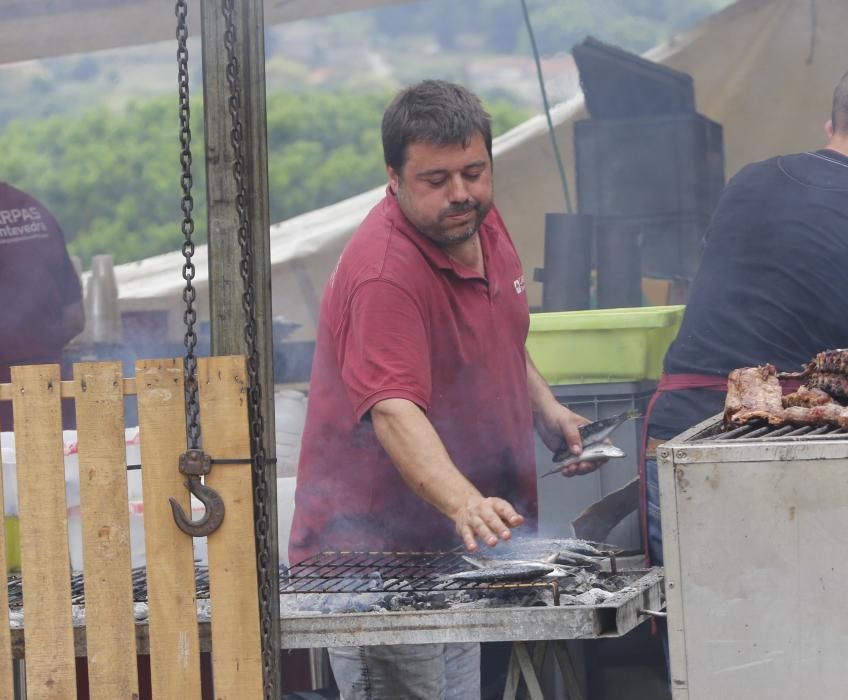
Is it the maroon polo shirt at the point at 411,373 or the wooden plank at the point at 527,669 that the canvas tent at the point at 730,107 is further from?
the wooden plank at the point at 527,669

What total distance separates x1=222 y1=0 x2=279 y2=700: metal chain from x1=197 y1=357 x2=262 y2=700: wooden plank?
0.02m

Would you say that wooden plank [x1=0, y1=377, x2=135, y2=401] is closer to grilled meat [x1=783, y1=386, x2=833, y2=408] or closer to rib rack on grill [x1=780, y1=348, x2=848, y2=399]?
grilled meat [x1=783, y1=386, x2=833, y2=408]

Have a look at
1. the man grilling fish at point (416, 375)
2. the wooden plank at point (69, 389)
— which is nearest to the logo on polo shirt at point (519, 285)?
the man grilling fish at point (416, 375)

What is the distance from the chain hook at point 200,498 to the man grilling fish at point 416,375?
51cm

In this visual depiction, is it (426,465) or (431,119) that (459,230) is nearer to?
(431,119)

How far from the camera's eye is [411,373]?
9.66 feet

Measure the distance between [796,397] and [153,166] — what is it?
16.1 m

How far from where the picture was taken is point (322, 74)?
1277cm

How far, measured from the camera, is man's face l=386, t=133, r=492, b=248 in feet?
10.1

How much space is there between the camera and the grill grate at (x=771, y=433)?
238cm

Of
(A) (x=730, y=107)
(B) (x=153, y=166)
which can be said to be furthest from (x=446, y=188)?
(B) (x=153, y=166)

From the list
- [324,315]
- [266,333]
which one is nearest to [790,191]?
[324,315]

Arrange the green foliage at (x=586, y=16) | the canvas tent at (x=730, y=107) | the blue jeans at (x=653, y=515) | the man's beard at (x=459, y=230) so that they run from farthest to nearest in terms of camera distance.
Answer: the green foliage at (x=586, y=16) → the canvas tent at (x=730, y=107) → the blue jeans at (x=653, y=515) → the man's beard at (x=459, y=230)

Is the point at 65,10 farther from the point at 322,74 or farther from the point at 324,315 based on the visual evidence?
the point at 322,74
